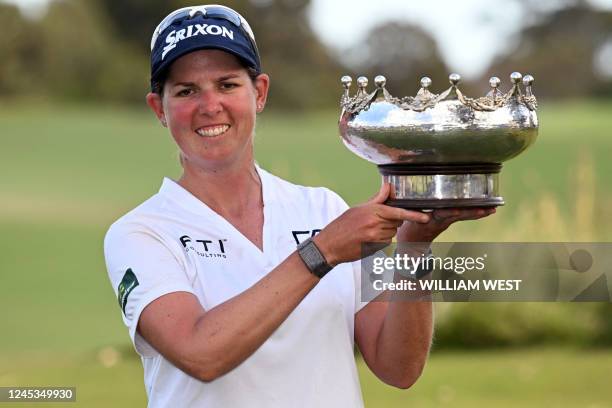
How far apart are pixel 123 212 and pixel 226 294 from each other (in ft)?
57.9

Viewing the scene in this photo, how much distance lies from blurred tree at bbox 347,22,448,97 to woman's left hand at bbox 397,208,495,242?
1165 inches

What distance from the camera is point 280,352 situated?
7.91ft

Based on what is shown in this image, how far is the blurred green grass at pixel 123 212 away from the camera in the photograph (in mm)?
7051

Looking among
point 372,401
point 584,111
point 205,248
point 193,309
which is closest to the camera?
point 193,309

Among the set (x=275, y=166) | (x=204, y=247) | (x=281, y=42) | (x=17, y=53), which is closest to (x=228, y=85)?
(x=204, y=247)

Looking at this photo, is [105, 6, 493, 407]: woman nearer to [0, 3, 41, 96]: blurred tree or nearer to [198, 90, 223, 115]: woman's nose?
[198, 90, 223, 115]: woman's nose

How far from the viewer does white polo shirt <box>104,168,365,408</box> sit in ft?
7.82

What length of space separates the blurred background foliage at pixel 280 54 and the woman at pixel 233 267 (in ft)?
84.7

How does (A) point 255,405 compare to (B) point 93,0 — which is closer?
(A) point 255,405

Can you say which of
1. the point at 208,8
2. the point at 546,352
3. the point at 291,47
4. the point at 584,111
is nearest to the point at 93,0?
the point at 291,47

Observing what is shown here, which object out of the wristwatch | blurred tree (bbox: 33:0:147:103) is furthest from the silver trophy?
blurred tree (bbox: 33:0:147:103)

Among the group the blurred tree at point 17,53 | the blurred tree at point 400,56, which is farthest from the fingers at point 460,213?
the blurred tree at point 17,53

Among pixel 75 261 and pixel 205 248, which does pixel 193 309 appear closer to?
pixel 205 248

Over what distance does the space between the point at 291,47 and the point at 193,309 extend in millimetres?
35081
